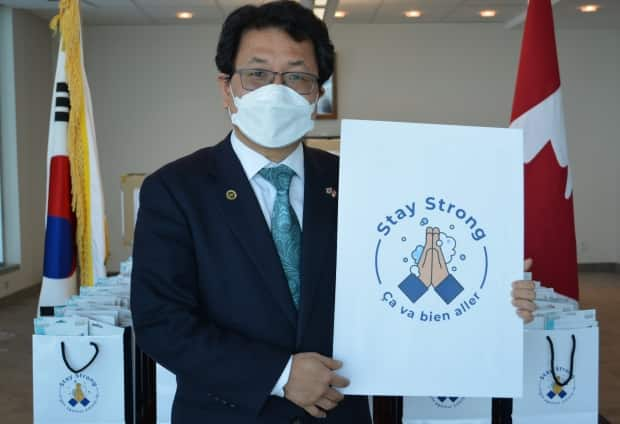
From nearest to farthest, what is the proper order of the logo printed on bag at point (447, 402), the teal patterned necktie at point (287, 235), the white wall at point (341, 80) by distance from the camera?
the teal patterned necktie at point (287, 235)
the logo printed on bag at point (447, 402)
the white wall at point (341, 80)

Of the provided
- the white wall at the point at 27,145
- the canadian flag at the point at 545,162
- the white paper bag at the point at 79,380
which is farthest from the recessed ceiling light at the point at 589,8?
the white paper bag at the point at 79,380

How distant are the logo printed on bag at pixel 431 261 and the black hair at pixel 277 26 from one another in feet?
1.27

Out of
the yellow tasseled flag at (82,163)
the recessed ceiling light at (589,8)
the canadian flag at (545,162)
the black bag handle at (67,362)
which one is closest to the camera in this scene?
the black bag handle at (67,362)

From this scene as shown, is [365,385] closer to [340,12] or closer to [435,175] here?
[435,175]

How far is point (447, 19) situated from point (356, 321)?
24.4 ft

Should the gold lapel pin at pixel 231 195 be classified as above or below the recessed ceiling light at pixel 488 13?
below

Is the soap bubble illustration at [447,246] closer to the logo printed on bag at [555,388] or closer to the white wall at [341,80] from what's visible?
the logo printed on bag at [555,388]

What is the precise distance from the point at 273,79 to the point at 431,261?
487mm

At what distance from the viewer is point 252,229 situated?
123cm

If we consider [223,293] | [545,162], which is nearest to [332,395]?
[223,293]

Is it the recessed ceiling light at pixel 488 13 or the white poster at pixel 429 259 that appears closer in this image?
the white poster at pixel 429 259

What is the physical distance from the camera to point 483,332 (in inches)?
48.1

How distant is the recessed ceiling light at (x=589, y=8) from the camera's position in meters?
7.05

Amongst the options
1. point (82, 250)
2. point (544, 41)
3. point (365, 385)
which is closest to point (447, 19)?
point (544, 41)
